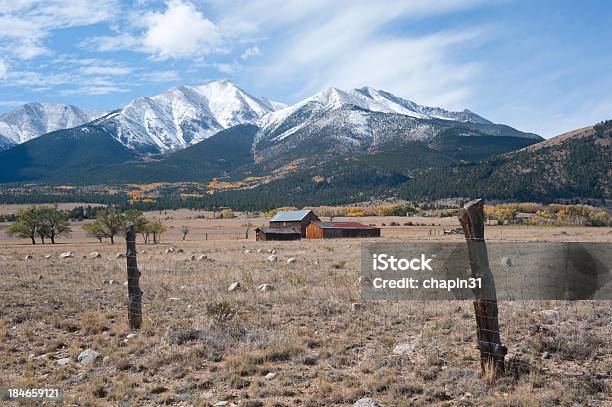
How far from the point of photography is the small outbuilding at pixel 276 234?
72125 millimetres

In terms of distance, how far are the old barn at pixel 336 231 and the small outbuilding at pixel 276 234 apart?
9.24ft

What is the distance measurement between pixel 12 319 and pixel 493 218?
11633cm

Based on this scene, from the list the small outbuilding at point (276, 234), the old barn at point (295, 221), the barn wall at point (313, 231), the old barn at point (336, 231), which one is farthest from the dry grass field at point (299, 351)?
the old barn at point (295, 221)

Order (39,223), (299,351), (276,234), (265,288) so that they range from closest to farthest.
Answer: (299,351), (265,288), (276,234), (39,223)

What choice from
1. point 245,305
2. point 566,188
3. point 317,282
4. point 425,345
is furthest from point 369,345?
point 566,188

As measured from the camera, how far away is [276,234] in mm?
73375

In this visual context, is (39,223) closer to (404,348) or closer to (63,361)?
(63,361)

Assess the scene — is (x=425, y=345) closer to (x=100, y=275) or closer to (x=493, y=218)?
(x=100, y=275)

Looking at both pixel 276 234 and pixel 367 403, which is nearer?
pixel 367 403

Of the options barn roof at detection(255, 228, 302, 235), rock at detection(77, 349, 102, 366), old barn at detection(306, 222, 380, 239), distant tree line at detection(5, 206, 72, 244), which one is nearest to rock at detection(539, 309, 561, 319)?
rock at detection(77, 349, 102, 366)

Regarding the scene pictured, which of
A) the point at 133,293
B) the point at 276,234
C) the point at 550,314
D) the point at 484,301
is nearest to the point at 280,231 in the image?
the point at 276,234

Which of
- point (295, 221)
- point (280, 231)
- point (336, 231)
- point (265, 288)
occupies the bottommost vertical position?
point (336, 231)

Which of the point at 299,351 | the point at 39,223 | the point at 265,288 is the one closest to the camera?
the point at 299,351

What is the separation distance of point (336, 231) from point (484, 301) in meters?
68.9
